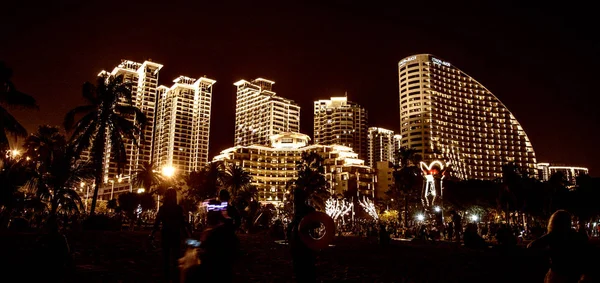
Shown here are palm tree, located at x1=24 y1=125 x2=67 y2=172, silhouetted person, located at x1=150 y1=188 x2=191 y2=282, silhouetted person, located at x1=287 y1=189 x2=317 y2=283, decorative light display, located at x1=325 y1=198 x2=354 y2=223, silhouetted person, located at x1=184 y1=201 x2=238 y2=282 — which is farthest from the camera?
decorative light display, located at x1=325 y1=198 x2=354 y2=223

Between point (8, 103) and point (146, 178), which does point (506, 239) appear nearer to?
point (8, 103)

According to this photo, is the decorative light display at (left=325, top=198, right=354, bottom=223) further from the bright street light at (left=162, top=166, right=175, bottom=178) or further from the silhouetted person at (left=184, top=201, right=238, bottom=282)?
the silhouetted person at (left=184, top=201, right=238, bottom=282)

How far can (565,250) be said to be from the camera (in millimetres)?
5340

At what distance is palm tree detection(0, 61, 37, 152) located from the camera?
19.0 meters

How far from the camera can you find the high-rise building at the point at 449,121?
174875 millimetres

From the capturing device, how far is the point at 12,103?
1966 centimetres

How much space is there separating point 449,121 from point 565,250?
18832 cm

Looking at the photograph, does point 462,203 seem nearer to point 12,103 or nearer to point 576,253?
point 12,103

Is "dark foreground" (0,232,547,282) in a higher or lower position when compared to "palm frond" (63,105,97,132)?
lower

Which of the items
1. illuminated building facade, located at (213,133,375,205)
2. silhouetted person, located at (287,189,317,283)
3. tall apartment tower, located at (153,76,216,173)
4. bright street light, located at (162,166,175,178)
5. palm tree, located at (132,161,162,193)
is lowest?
silhouetted person, located at (287,189,317,283)

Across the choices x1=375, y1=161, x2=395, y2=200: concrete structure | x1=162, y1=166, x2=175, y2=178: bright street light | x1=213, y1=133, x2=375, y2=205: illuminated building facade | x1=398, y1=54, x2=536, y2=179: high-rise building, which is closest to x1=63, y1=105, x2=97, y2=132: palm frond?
x1=162, y1=166, x2=175, y2=178: bright street light

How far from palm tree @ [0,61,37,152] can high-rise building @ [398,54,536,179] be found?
527 ft

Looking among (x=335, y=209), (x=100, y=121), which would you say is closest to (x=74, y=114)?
(x=100, y=121)

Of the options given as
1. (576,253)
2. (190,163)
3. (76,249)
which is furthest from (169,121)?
(576,253)
